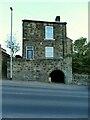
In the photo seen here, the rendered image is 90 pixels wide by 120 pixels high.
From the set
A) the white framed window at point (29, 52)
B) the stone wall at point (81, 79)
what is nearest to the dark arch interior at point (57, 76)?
the stone wall at point (81, 79)

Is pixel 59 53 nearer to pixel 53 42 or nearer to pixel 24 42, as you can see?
pixel 53 42

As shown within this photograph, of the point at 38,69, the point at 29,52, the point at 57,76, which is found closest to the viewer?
the point at 38,69

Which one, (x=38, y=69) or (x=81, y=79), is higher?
(x=38, y=69)

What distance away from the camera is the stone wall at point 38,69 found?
33.7 m

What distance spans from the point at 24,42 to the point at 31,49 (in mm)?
1225

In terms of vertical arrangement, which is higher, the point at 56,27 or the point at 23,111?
the point at 56,27

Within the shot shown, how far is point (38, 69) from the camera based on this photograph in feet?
111

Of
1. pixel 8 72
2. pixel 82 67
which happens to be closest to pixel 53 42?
pixel 82 67

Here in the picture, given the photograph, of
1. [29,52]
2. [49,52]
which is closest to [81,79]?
[49,52]

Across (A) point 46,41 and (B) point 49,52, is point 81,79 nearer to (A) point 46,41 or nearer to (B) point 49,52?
(B) point 49,52

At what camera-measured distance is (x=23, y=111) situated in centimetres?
1143

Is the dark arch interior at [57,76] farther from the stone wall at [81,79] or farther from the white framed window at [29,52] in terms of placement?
the white framed window at [29,52]

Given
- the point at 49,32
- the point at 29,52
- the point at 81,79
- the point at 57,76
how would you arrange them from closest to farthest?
1. the point at 81,79
2. the point at 57,76
3. the point at 29,52
4. the point at 49,32

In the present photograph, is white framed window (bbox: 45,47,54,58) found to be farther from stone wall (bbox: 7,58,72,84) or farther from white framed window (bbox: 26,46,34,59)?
stone wall (bbox: 7,58,72,84)
